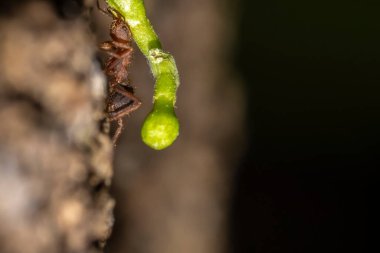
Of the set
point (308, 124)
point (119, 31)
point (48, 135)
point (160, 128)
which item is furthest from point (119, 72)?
point (308, 124)

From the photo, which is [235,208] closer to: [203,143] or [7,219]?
[203,143]

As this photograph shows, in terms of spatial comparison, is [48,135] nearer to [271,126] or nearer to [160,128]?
[160,128]

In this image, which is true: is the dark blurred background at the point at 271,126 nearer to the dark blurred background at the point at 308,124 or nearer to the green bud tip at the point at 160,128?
the dark blurred background at the point at 308,124

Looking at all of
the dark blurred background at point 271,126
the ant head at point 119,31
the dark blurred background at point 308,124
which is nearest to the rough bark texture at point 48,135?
the ant head at point 119,31

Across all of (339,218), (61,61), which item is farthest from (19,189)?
(339,218)

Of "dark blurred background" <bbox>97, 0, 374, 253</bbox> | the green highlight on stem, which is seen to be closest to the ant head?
the green highlight on stem

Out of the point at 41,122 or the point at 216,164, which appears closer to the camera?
the point at 41,122

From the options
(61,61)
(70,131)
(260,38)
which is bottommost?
(70,131)
